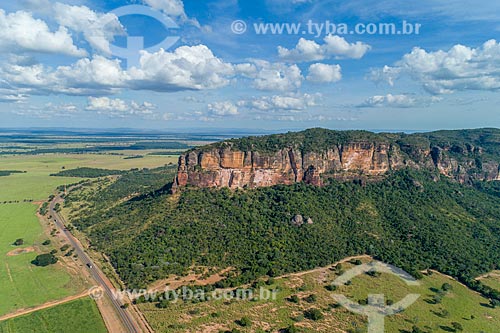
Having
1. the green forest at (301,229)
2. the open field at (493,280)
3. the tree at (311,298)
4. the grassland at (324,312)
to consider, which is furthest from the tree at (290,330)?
the open field at (493,280)

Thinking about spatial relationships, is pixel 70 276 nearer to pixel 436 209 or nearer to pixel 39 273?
pixel 39 273

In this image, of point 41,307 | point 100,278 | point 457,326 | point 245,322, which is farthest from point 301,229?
point 41,307

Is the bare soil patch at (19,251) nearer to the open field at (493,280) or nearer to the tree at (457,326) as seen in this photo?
the tree at (457,326)

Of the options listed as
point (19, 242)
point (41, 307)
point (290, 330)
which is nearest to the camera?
point (290, 330)

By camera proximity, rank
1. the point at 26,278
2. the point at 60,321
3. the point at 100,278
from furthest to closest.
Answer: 1. the point at 26,278
2. the point at 100,278
3. the point at 60,321

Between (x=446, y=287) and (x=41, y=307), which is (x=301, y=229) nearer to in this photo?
(x=446, y=287)

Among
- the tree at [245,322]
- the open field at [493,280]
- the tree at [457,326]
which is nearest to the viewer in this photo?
the tree at [245,322]
